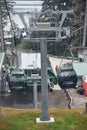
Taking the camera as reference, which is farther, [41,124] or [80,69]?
[80,69]

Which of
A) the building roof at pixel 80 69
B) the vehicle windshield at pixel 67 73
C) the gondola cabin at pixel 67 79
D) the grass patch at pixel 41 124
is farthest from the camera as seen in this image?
the vehicle windshield at pixel 67 73

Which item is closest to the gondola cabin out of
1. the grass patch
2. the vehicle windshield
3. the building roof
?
the vehicle windshield

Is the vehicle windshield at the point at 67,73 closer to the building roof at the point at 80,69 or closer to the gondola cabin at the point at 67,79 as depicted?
the gondola cabin at the point at 67,79

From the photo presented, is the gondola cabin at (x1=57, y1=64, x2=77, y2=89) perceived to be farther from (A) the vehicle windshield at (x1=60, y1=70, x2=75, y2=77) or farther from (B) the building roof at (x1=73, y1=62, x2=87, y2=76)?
(B) the building roof at (x1=73, y1=62, x2=87, y2=76)

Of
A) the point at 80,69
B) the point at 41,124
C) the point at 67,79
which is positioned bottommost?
the point at 67,79

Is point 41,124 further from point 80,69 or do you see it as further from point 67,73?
point 67,73

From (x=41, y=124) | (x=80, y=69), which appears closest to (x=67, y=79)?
(x=80, y=69)

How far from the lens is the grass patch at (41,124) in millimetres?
18953

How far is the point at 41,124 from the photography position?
19.3 m

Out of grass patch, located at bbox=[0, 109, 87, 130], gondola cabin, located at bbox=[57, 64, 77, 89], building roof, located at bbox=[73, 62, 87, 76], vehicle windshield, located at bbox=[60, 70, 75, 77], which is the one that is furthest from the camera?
vehicle windshield, located at bbox=[60, 70, 75, 77]

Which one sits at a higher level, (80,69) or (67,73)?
(80,69)

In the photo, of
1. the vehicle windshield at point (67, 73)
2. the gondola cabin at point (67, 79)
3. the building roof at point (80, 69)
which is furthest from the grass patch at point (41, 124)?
the vehicle windshield at point (67, 73)

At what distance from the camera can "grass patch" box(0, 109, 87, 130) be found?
19.0m

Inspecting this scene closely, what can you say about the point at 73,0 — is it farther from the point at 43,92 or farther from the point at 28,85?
the point at 43,92
